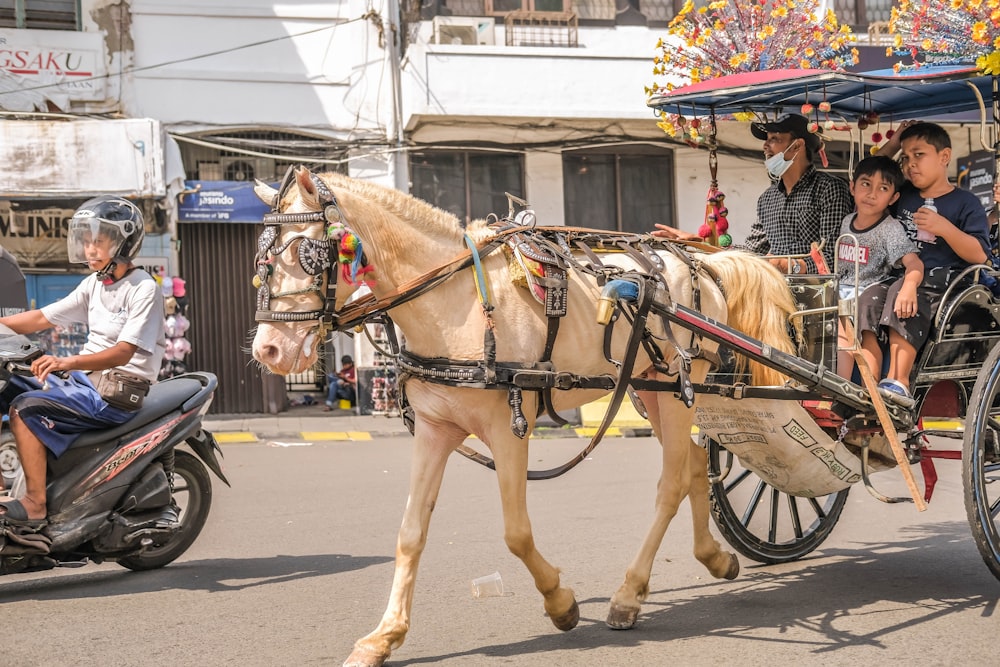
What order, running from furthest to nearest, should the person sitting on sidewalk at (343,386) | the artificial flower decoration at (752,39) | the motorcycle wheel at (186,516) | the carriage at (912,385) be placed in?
the person sitting on sidewalk at (343,386) → the artificial flower decoration at (752,39) → the motorcycle wheel at (186,516) → the carriage at (912,385)

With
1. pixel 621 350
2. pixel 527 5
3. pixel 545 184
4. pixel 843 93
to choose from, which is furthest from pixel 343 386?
pixel 621 350

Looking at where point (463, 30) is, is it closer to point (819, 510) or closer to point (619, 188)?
point (619, 188)

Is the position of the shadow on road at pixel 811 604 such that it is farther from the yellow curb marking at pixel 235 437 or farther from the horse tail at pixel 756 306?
the yellow curb marking at pixel 235 437

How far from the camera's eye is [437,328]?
14.8 ft

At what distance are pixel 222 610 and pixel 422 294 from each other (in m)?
1.91

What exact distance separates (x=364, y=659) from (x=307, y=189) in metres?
1.79

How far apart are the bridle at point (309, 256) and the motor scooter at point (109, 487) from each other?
5.85ft

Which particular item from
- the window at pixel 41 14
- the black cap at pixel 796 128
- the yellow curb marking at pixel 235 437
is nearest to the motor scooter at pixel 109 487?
the black cap at pixel 796 128

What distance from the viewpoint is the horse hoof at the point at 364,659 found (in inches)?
167

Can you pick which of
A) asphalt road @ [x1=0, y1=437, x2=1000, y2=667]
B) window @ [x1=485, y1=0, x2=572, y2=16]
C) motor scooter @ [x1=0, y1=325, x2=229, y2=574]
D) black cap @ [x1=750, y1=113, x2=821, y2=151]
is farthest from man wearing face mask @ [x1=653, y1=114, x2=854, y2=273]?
window @ [x1=485, y1=0, x2=572, y2=16]

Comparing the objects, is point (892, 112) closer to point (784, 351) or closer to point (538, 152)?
point (784, 351)

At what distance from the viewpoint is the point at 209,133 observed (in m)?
15.9

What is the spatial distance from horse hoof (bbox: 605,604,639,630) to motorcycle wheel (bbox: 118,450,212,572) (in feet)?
8.23

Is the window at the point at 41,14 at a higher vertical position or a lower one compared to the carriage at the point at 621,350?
higher
